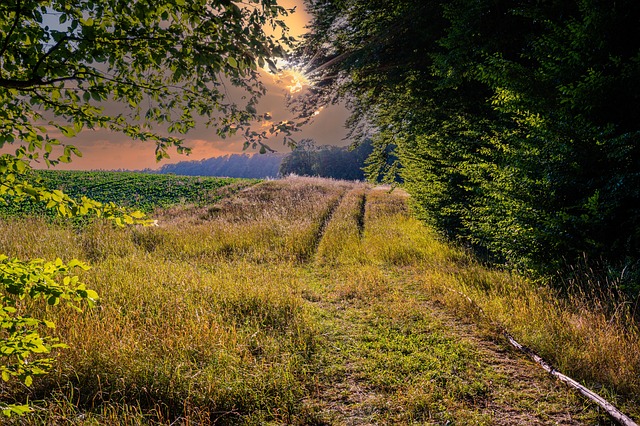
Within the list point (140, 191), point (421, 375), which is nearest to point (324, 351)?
point (421, 375)

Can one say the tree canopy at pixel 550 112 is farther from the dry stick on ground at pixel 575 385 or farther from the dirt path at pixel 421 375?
the dirt path at pixel 421 375

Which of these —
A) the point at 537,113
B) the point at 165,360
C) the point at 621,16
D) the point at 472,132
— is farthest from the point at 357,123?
the point at 165,360

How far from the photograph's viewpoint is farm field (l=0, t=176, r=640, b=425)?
311cm

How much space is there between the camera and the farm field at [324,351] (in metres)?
3.11

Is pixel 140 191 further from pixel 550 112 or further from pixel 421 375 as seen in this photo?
pixel 550 112

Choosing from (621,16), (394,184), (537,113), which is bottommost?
(394,184)

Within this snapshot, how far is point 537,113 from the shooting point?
511cm

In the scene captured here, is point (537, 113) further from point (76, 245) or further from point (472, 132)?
point (76, 245)

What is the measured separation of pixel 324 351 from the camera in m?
4.31

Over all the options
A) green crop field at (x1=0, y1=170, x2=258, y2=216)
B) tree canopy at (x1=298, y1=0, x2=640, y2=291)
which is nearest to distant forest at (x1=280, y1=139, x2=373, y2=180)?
green crop field at (x1=0, y1=170, x2=258, y2=216)

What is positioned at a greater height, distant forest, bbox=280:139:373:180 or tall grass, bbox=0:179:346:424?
distant forest, bbox=280:139:373:180

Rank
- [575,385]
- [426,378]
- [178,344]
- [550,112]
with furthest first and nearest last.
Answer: [550,112]
[178,344]
[426,378]
[575,385]

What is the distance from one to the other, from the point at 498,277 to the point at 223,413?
557 cm

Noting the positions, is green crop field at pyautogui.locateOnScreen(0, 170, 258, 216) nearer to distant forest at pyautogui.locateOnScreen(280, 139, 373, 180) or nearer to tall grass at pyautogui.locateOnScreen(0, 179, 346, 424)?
tall grass at pyautogui.locateOnScreen(0, 179, 346, 424)
